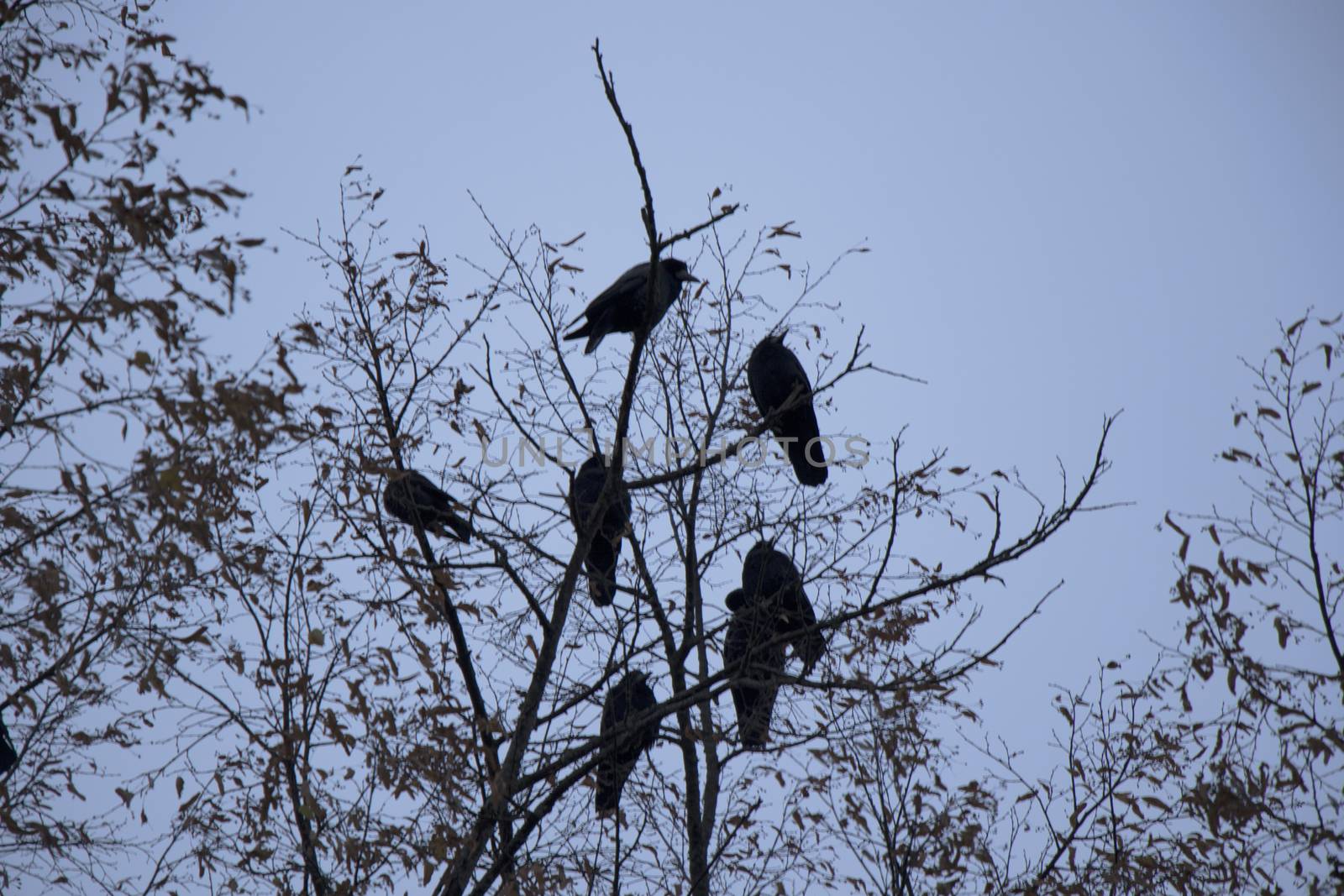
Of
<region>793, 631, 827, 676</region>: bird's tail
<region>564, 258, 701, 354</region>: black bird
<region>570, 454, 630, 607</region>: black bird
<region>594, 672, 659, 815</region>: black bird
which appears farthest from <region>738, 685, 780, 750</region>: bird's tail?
<region>564, 258, 701, 354</region>: black bird

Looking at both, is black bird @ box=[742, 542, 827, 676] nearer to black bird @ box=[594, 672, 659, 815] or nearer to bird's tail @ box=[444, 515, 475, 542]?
black bird @ box=[594, 672, 659, 815]

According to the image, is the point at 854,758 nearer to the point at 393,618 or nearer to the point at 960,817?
the point at 960,817

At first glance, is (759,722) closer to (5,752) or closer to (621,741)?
(621,741)

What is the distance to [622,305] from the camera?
257 inches

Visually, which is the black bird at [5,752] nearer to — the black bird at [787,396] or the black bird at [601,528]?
the black bird at [601,528]

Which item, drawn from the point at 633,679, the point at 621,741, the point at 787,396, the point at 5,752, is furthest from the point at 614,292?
the point at 5,752

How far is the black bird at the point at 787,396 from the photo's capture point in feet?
21.5

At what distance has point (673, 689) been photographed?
5879mm

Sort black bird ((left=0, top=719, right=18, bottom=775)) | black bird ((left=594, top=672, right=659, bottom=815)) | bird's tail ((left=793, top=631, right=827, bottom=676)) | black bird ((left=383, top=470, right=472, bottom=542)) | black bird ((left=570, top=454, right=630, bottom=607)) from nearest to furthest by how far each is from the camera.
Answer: black bird ((left=594, top=672, right=659, bottom=815)) < black bird ((left=0, top=719, right=18, bottom=775)) < bird's tail ((left=793, top=631, right=827, bottom=676)) < black bird ((left=570, top=454, right=630, bottom=607)) < black bird ((left=383, top=470, right=472, bottom=542))

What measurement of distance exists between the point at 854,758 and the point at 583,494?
2028mm

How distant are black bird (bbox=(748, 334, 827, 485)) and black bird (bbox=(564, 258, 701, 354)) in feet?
2.19

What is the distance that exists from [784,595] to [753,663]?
1.21 metres

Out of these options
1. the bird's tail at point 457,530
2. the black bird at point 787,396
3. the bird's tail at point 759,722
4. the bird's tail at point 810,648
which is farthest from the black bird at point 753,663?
the bird's tail at point 457,530

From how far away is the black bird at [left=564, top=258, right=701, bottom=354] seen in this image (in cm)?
642
